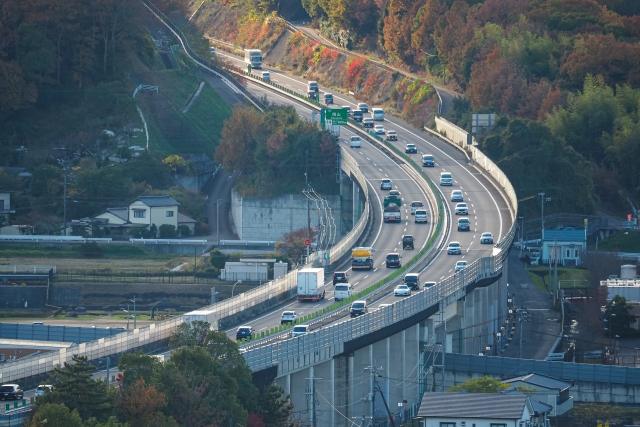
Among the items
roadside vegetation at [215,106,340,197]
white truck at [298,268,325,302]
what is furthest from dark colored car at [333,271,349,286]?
roadside vegetation at [215,106,340,197]

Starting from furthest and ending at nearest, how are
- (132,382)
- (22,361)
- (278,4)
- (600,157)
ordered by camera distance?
1. (278,4)
2. (600,157)
3. (22,361)
4. (132,382)

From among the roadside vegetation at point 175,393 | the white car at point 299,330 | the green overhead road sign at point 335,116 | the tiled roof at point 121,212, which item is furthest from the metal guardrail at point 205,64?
the roadside vegetation at point 175,393

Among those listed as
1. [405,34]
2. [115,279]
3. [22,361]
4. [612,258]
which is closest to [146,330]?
[22,361]

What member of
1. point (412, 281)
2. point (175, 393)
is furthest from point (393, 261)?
point (175, 393)

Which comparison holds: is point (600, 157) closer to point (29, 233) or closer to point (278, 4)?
point (29, 233)

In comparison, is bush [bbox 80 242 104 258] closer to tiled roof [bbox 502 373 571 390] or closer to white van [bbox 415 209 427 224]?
white van [bbox 415 209 427 224]

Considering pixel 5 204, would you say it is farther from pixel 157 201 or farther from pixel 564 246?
pixel 564 246
